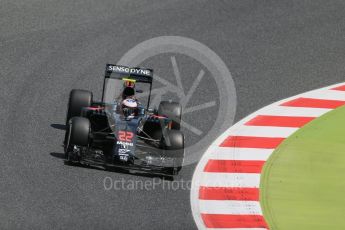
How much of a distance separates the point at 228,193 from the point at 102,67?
5857 millimetres

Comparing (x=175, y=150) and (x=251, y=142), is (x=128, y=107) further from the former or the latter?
(x=251, y=142)

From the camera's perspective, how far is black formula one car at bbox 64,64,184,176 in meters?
14.9

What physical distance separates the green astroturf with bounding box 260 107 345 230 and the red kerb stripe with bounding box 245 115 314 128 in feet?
0.54

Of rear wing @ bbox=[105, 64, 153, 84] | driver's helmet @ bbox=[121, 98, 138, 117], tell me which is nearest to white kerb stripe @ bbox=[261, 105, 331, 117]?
rear wing @ bbox=[105, 64, 153, 84]

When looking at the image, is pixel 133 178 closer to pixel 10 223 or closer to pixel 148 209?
pixel 148 209

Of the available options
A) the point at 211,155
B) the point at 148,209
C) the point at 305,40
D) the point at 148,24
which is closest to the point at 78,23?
the point at 148,24

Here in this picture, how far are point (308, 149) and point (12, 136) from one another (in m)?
Answer: 5.18

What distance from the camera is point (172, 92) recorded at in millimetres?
18844

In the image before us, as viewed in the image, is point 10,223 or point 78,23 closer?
point 10,223

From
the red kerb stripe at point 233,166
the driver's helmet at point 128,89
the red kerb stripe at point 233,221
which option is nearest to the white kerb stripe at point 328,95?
the red kerb stripe at point 233,166

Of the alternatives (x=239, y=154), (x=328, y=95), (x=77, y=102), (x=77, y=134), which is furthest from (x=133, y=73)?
(x=328, y=95)

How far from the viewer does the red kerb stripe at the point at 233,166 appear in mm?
15430

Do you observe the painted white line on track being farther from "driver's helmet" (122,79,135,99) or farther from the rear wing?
"driver's helmet" (122,79,135,99)

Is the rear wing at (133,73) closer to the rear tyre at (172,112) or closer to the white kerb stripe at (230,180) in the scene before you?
the rear tyre at (172,112)
